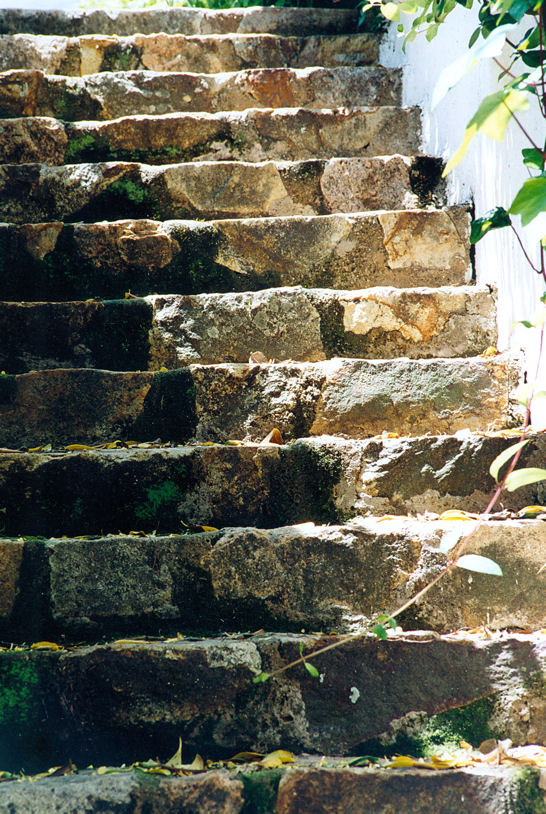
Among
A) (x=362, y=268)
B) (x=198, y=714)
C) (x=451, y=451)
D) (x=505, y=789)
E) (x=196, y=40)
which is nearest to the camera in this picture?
(x=505, y=789)

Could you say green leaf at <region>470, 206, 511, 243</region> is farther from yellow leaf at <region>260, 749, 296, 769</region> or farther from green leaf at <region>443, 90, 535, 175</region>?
yellow leaf at <region>260, 749, 296, 769</region>

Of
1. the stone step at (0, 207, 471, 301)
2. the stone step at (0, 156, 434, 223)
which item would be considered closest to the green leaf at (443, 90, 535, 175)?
the stone step at (0, 207, 471, 301)

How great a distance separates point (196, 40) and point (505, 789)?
10.3 ft

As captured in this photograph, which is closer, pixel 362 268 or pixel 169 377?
pixel 169 377

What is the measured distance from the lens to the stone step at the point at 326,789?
98cm

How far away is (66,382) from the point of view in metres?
1.73

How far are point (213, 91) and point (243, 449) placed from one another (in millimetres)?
1973

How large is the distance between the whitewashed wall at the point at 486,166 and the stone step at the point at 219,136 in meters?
0.16

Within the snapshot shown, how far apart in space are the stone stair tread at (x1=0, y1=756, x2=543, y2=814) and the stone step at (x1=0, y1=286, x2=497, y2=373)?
1.16m

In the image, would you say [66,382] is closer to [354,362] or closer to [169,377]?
[169,377]

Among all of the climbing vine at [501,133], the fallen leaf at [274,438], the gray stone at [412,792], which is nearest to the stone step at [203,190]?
the climbing vine at [501,133]

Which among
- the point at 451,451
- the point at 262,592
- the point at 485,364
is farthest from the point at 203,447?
the point at 485,364

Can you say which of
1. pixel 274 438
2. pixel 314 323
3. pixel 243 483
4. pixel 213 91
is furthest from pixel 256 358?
pixel 213 91

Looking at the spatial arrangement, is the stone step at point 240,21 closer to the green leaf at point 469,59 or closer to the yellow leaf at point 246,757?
the green leaf at point 469,59
